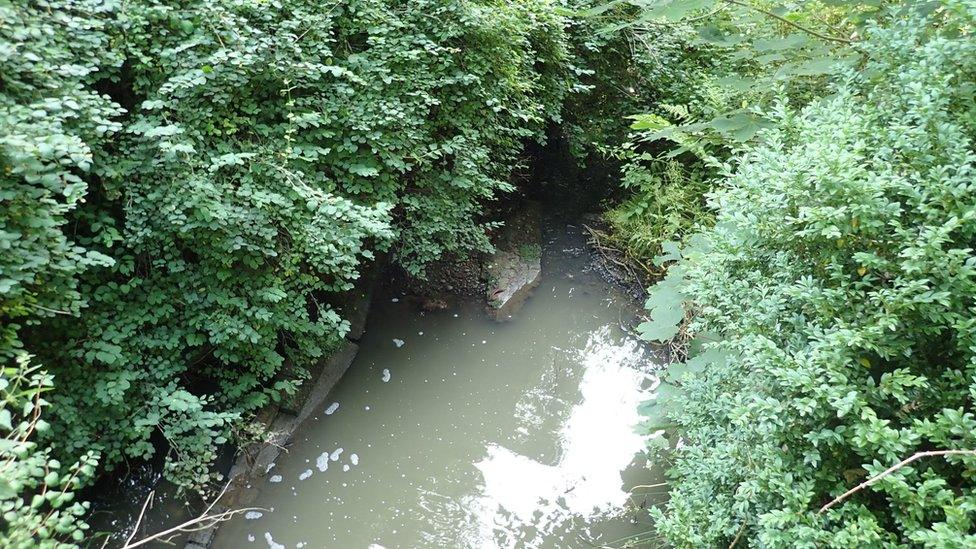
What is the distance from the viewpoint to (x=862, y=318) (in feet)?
6.26

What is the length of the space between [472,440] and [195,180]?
2501mm

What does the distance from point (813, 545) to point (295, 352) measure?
3.17 meters

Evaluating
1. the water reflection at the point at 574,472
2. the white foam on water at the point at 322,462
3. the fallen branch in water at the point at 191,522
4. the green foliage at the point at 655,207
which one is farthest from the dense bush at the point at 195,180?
the green foliage at the point at 655,207

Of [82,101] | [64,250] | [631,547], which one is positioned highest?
[82,101]

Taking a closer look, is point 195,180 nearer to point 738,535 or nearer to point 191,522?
→ point 191,522

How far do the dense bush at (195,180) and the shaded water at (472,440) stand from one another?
1.89ft

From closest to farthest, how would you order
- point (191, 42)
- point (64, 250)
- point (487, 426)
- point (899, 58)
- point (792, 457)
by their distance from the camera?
1. point (792, 457)
2. point (899, 58)
3. point (64, 250)
4. point (191, 42)
5. point (487, 426)

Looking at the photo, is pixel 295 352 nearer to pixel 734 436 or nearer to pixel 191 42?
pixel 191 42

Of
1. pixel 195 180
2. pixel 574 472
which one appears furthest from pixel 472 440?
pixel 195 180

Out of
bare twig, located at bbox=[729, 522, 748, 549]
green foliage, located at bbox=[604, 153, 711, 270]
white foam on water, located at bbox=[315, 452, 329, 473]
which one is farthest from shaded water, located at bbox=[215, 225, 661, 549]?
bare twig, located at bbox=[729, 522, 748, 549]

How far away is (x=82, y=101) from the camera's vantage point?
2703 millimetres

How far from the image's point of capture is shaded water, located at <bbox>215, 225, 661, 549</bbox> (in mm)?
3641

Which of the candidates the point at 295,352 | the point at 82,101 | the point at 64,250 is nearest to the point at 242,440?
the point at 295,352

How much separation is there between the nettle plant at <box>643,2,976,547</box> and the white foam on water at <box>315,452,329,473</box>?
2.46m
